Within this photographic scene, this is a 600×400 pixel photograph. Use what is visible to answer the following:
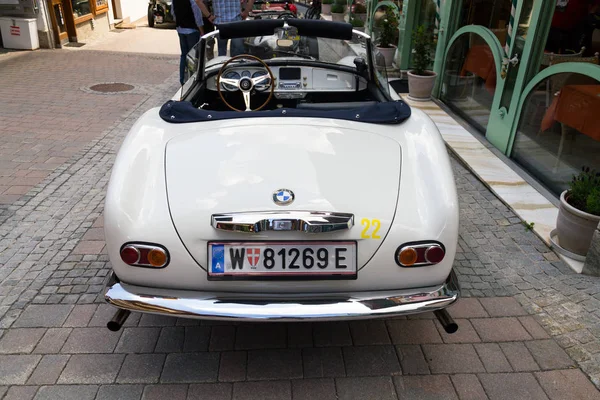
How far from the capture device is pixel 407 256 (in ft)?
7.18

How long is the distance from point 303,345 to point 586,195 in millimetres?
2393

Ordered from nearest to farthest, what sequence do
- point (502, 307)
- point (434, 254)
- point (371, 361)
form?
point (434, 254), point (371, 361), point (502, 307)

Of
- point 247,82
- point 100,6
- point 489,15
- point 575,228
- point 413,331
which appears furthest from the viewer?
point 100,6

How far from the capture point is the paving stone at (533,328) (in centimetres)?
281

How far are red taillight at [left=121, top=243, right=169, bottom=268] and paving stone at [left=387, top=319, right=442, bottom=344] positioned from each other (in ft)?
4.59

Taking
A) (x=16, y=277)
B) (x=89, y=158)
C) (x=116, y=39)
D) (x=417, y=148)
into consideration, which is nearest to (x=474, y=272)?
(x=417, y=148)

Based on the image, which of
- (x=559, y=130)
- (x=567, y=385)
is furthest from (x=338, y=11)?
(x=567, y=385)

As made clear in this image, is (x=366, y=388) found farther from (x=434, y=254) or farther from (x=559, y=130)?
(x=559, y=130)

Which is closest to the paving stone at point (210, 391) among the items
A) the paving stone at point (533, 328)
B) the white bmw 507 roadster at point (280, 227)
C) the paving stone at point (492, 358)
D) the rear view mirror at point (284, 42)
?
the white bmw 507 roadster at point (280, 227)

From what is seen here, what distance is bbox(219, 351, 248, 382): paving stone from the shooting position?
2490 millimetres

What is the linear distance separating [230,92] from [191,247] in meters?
1.81

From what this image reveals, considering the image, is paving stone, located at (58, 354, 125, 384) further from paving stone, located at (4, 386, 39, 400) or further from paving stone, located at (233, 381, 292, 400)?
paving stone, located at (233, 381, 292, 400)

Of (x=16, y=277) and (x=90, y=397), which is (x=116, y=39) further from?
(x=90, y=397)

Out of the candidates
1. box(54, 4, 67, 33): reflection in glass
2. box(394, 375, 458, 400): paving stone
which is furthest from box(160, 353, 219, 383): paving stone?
box(54, 4, 67, 33): reflection in glass
